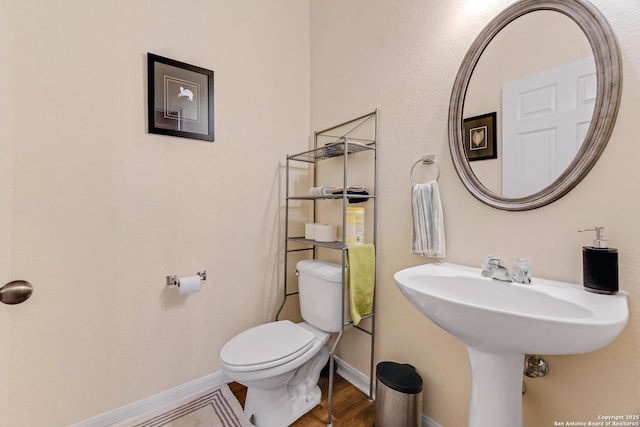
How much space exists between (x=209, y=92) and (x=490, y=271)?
5.56ft

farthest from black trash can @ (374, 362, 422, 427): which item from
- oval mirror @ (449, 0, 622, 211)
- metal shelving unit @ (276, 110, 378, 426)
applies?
oval mirror @ (449, 0, 622, 211)

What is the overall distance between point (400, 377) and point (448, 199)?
2.83 ft

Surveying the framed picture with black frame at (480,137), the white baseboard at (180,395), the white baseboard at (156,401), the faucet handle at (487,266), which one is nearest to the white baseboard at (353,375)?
the white baseboard at (180,395)

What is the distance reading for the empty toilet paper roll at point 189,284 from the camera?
1.42 m

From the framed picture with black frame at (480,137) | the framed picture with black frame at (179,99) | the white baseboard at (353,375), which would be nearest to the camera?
the framed picture with black frame at (480,137)

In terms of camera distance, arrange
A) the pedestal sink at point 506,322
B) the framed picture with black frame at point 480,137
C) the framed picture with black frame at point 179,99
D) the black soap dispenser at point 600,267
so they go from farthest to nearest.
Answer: the framed picture with black frame at point 179,99, the framed picture with black frame at point 480,137, the black soap dispenser at point 600,267, the pedestal sink at point 506,322

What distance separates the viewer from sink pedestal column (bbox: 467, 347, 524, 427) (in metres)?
0.83

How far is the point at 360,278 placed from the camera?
1.43 m

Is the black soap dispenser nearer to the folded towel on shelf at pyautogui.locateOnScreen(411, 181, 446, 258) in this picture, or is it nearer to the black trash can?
the folded towel on shelf at pyautogui.locateOnScreen(411, 181, 446, 258)

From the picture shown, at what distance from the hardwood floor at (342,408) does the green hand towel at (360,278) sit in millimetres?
489

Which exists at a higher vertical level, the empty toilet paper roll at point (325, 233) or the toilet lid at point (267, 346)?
the empty toilet paper roll at point (325, 233)

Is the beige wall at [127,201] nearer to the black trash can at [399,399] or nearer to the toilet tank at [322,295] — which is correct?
the toilet tank at [322,295]

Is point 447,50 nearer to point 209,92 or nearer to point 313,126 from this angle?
point 313,126

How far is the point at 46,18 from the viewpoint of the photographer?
1.15 meters
